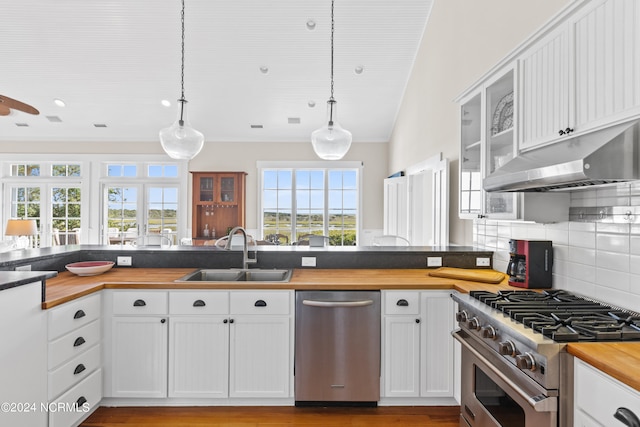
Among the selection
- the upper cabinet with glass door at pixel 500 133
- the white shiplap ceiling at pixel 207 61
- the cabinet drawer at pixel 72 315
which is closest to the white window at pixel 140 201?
the white shiplap ceiling at pixel 207 61

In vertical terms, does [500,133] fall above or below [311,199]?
above

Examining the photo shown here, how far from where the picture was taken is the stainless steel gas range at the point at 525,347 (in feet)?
4.12

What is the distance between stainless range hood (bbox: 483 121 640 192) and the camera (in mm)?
1314

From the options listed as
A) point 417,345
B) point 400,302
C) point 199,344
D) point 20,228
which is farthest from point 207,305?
point 20,228

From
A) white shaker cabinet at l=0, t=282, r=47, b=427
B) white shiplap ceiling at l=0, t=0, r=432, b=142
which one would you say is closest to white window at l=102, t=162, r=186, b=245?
white shiplap ceiling at l=0, t=0, r=432, b=142

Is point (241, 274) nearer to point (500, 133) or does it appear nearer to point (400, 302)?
point (400, 302)

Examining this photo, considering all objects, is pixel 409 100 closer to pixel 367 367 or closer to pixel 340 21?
pixel 340 21

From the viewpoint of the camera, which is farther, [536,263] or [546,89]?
[536,263]

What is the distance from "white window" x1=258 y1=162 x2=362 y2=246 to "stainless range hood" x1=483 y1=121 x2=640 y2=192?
5322 millimetres

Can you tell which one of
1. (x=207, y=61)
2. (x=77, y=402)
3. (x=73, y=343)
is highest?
(x=207, y=61)

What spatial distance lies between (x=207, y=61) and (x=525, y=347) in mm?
5083

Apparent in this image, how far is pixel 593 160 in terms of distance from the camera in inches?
51.9

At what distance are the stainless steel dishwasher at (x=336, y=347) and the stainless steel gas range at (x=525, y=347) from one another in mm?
543

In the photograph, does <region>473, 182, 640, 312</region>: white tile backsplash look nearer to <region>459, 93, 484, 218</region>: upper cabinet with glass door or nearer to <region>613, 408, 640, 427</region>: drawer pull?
<region>459, 93, 484, 218</region>: upper cabinet with glass door
